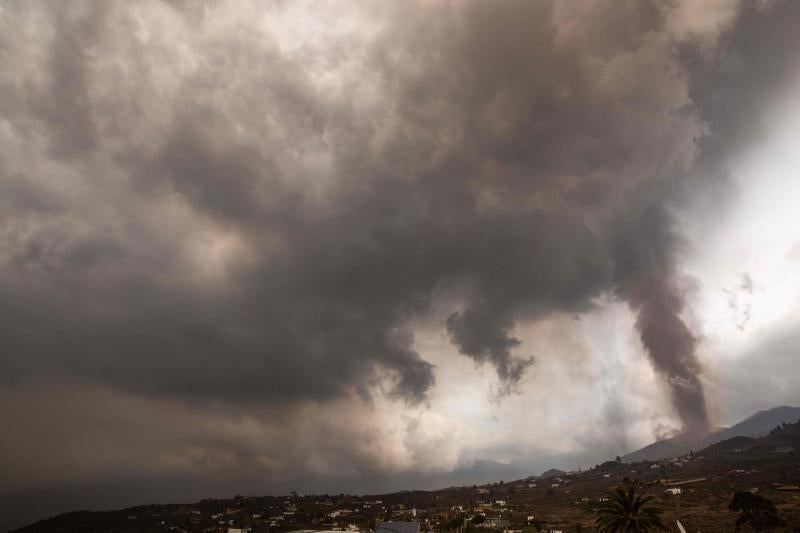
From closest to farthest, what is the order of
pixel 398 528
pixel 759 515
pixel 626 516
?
pixel 626 516 < pixel 759 515 < pixel 398 528

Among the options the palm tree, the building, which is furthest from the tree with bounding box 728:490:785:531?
the building

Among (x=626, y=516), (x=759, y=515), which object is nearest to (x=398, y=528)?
(x=626, y=516)

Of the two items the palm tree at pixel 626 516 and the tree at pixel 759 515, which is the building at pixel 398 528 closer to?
the palm tree at pixel 626 516

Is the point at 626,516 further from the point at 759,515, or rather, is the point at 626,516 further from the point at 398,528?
the point at 759,515

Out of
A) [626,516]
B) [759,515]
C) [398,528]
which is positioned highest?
[626,516]

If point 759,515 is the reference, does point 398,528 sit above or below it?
above

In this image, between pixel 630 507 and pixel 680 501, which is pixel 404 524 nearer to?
pixel 630 507

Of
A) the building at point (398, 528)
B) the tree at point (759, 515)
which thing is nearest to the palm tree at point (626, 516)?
the building at point (398, 528)

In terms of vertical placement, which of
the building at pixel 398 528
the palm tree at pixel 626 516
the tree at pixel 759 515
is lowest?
the tree at pixel 759 515

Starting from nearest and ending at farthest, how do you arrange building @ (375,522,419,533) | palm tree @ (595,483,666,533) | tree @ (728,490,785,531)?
palm tree @ (595,483,666,533)
tree @ (728,490,785,531)
building @ (375,522,419,533)

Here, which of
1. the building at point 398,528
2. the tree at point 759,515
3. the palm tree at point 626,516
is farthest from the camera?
the building at point 398,528

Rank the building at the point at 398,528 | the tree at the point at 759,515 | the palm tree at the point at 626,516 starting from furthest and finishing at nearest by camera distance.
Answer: the building at the point at 398,528, the tree at the point at 759,515, the palm tree at the point at 626,516

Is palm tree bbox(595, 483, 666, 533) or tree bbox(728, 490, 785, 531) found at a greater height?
palm tree bbox(595, 483, 666, 533)

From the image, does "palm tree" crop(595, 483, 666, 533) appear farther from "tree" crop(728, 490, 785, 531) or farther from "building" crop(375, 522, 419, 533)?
"tree" crop(728, 490, 785, 531)
